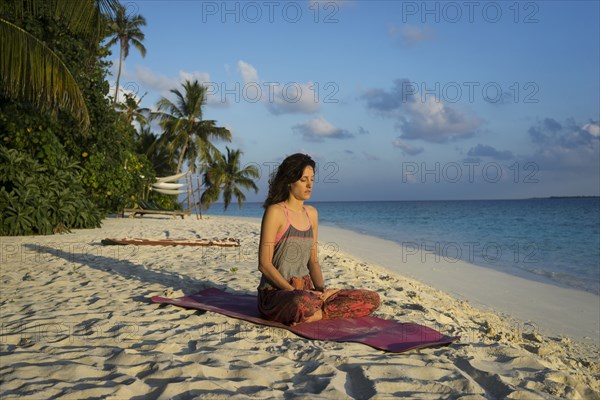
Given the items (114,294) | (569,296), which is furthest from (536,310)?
(114,294)

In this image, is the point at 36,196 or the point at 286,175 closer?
the point at 286,175

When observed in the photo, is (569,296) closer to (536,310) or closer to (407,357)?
(536,310)

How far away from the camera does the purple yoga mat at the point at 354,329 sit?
3174mm

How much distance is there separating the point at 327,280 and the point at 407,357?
3.01 meters

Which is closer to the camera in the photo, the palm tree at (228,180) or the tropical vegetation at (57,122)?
the tropical vegetation at (57,122)

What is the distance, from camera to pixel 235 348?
3.06 m

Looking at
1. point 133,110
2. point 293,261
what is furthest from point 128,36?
point 293,261

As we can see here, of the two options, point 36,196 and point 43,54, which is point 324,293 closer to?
point 43,54

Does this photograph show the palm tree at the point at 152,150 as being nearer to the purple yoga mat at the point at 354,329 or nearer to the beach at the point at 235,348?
the beach at the point at 235,348

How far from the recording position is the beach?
2.40 m

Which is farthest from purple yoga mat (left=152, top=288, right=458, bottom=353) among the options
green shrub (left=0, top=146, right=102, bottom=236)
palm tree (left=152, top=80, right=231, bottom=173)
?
palm tree (left=152, top=80, right=231, bottom=173)

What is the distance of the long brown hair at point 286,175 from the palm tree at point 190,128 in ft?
74.5

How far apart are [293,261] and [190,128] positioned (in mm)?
23632

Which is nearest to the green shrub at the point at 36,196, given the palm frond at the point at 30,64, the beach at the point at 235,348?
the palm frond at the point at 30,64
